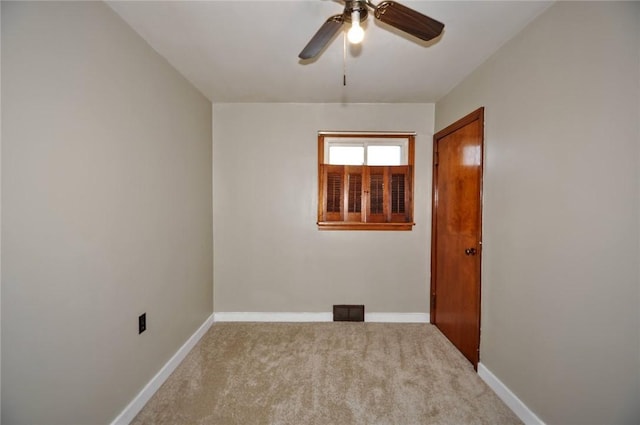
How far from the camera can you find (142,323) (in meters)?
1.82

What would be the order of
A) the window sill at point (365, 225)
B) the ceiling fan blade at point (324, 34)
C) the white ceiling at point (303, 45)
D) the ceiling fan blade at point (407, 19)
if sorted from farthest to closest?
the window sill at point (365, 225)
the white ceiling at point (303, 45)
the ceiling fan blade at point (324, 34)
the ceiling fan blade at point (407, 19)

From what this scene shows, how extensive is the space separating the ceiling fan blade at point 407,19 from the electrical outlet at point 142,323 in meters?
2.25

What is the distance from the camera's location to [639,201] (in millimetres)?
1106

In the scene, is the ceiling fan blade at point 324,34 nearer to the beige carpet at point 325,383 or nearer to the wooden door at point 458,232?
the wooden door at point 458,232

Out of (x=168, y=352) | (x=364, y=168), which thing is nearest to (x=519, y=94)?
(x=364, y=168)

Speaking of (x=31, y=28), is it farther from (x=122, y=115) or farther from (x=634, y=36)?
(x=634, y=36)

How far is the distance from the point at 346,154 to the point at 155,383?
2.69 metres

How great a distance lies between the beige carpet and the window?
1.18 m

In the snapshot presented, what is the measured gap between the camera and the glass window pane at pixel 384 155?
10.2 ft

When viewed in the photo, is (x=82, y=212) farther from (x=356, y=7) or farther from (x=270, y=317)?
(x=270, y=317)

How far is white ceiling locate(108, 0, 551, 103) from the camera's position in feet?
5.08

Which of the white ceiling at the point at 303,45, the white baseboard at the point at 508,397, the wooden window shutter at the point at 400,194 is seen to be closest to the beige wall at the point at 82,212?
the white ceiling at the point at 303,45

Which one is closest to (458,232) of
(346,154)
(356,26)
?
(346,154)

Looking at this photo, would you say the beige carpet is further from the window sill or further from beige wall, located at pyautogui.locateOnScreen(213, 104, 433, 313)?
the window sill
